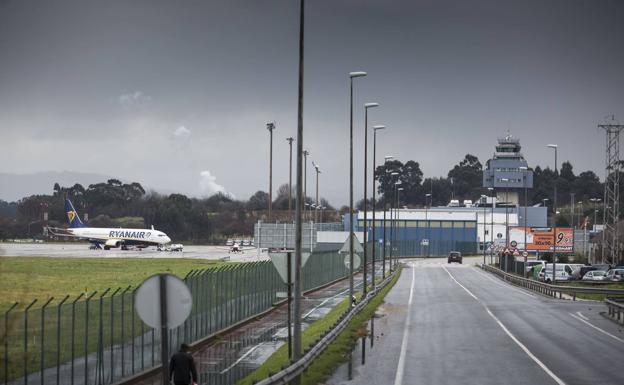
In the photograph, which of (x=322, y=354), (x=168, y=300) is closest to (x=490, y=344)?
(x=322, y=354)

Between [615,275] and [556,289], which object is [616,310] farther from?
[615,275]

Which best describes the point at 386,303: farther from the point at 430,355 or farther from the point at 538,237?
the point at 538,237

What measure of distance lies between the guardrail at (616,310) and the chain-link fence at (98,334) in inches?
702

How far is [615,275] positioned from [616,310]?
30.7 metres

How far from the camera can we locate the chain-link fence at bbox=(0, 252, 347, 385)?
18219 millimetres

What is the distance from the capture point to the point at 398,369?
2436 centimetres

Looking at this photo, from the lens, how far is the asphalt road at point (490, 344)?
→ 23.3m

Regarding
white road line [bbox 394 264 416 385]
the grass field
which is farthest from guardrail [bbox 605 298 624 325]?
the grass field

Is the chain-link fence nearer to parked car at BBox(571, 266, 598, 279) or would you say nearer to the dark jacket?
the dark jacket

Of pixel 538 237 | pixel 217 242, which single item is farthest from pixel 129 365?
pixel 217 242

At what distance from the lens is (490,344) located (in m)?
30.8

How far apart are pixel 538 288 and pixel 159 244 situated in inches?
3203

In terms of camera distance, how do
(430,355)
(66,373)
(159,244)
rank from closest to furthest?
(66,373)
(430,355)
(159,244)

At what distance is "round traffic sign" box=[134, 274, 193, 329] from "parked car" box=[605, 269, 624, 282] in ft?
217
